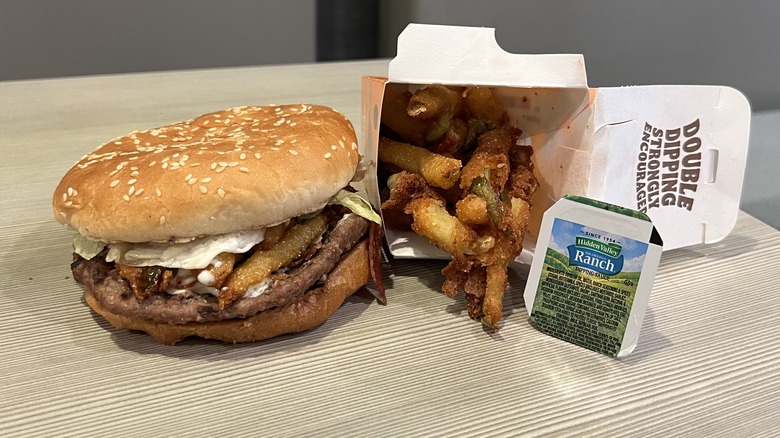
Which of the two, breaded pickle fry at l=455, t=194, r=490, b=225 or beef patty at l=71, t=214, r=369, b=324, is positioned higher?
breaded pickle fry at l=455, t=194, r=490, b=225

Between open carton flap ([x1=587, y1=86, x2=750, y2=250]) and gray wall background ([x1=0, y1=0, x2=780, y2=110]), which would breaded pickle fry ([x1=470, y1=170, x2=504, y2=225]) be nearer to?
open carton flap ([x1=587, y1=86, x2=750, y2=250])

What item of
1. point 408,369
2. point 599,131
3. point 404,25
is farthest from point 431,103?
point 404,25

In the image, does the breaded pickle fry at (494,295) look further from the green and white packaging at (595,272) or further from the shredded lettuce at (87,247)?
the shredded lettuce at (87,247)

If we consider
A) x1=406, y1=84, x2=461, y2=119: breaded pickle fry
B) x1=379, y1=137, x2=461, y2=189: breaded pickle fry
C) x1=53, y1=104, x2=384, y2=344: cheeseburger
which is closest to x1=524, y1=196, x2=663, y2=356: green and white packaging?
x1=379, y1=137, x2=461, y2=189: breaded pickle fry

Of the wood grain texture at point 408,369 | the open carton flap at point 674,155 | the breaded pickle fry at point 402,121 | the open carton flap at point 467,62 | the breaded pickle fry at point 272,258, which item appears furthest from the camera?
the breaded pickle fry at point 402,121

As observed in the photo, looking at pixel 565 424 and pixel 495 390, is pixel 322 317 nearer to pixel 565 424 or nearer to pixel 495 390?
pixel 495 390

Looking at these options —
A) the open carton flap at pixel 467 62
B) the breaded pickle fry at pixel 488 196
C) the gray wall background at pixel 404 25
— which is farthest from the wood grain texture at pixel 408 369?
the gray wall background at pixel 404 25
